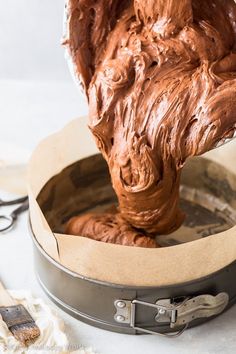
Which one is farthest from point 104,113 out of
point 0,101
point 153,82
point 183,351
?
point 0,101

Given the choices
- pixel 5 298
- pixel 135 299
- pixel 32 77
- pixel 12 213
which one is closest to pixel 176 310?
pixel 135 299

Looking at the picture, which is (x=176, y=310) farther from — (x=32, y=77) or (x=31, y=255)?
(x=32, y=77)

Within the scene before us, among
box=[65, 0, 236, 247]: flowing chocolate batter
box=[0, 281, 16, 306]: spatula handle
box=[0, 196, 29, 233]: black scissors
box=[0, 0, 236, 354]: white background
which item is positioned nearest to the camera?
box=[65, 0, 236, 247]: flowing chocolate batter

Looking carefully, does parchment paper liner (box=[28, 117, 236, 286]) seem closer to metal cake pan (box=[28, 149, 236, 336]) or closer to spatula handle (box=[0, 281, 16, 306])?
metal cake pan (box=[28, 149, 236, 336])

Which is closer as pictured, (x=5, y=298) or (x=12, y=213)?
(x=5, y=298)

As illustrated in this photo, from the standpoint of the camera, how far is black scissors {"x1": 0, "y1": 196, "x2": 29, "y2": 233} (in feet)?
4.44

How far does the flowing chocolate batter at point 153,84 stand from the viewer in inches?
40.9

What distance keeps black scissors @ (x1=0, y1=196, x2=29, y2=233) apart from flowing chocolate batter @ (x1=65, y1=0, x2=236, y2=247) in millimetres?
300

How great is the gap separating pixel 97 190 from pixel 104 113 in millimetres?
341

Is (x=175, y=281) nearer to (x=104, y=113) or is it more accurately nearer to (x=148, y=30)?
(x=104, y=113)

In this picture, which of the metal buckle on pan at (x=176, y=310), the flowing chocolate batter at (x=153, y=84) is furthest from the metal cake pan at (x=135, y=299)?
the flowing chocolate batter at (x=153, y=84)

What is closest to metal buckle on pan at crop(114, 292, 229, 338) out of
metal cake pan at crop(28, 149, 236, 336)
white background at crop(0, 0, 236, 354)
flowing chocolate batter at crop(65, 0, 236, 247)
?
metal cake pan at crop(28, 149, 236, 336)

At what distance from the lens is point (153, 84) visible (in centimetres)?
107

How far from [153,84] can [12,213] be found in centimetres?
44
